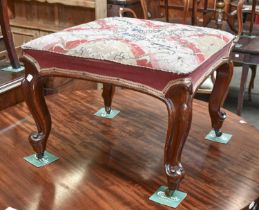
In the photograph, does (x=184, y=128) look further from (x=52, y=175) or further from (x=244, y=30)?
(x=244, y=30)

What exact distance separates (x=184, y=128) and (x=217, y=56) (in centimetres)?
28

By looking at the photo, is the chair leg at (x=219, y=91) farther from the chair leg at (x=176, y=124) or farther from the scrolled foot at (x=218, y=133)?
the chair leg at (x=176, y=124)

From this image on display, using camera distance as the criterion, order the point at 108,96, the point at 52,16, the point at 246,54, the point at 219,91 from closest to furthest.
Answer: the point at 219,91, the point at 108,96, the point at 246,54, the point at 52,16

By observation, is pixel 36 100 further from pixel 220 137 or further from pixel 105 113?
pixel 220 137

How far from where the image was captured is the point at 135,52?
94cm

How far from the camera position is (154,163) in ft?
3.88

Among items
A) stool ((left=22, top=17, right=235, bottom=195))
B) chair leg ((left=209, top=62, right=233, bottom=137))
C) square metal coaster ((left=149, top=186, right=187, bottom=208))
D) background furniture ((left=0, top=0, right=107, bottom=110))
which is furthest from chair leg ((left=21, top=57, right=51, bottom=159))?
background furniture ((left=0, top=0, right=107, bottom=110))

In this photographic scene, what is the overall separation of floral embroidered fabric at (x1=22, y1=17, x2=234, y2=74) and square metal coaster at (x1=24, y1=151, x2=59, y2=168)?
1.07ft

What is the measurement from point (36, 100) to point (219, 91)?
0.55m

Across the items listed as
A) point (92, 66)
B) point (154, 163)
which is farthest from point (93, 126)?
point (92, 66)

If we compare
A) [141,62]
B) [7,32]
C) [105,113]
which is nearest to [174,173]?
[141,62]

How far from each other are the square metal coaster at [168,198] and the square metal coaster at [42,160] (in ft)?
1.09

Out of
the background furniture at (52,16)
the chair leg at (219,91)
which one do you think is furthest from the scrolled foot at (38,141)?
the background furniture at (52,16)

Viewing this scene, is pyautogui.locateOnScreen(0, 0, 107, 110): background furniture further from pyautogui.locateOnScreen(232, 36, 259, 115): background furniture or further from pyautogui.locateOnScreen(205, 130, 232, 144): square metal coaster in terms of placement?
pyautogui.locateOnScreen(205, 130, 232, 144): square metal coaster
